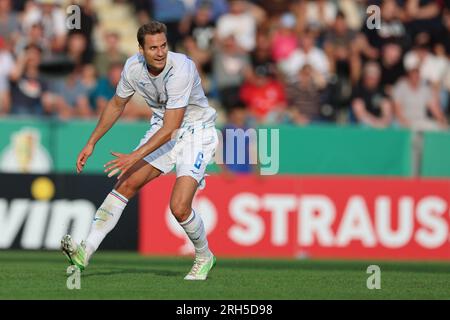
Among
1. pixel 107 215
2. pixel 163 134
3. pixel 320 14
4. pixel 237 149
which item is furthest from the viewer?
pixel 320 14

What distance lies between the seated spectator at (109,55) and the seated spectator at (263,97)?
233 cm

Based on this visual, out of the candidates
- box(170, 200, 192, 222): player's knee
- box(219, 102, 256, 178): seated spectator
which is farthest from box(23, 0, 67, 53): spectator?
box(170, 200, 192, 222): player's knee

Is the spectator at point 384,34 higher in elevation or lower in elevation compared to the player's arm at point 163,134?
higher

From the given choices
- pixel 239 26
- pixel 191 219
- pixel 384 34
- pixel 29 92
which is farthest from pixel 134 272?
pixel 384 34

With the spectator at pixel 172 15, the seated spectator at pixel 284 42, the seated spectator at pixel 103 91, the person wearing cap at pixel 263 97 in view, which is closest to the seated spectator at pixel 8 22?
the seated spectator at pixel 103 91

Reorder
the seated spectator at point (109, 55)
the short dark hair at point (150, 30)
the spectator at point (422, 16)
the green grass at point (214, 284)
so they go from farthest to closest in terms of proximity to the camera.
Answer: the spectator at point (422, 16) → the seated spectator at point (109, 55) → the short dark hair at point (150, 30) → the green grass at point (214, 284)

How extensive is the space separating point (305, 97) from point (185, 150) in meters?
9.15

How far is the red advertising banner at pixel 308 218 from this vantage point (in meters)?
18.9

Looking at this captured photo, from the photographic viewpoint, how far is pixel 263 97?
20.9 meters

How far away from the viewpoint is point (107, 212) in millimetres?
12102

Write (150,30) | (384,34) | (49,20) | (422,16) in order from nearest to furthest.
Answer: (150,30) < (49,20) < (384,34) < (422,16)

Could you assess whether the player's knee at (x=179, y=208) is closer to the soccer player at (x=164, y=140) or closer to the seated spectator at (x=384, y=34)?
the soccer player at (x=164, y=140)

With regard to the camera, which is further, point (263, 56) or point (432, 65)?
point (432, 65)

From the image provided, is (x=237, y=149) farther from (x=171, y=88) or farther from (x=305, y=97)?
(x=171, y=88)
